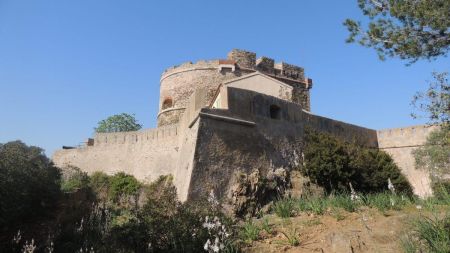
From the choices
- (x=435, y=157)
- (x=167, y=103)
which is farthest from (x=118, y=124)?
(x=435, y=157)

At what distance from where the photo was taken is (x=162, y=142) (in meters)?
18.9

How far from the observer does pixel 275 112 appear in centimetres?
1404

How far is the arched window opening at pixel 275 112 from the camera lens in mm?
13922

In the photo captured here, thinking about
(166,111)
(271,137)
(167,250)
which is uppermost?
(166,111)

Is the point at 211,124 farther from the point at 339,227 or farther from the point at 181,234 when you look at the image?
the point at 339,227

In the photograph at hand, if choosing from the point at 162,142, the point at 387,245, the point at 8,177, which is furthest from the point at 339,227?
the point at 162,142

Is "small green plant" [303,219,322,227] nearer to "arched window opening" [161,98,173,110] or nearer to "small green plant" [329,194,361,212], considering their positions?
"small green plant" [329,194,361,212]

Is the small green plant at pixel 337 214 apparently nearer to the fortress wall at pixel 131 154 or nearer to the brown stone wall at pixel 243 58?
the fortress wall at pixel 131 154

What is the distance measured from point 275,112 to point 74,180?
1147 centimetres

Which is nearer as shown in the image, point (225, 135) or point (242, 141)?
point (225, 135)

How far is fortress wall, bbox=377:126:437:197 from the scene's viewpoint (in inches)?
700

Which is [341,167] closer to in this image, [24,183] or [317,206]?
[317,206]

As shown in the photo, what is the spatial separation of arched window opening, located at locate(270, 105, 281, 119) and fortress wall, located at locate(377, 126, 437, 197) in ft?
22.0

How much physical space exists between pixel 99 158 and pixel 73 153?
2466 mm
